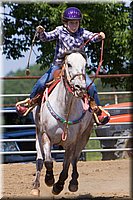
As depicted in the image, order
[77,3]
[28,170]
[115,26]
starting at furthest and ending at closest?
[115,26], [77,3], [28,170]

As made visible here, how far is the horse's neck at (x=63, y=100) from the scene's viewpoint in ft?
19.2

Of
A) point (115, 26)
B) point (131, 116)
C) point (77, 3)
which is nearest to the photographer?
point (131, 116)

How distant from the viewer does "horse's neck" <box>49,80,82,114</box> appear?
230 inches

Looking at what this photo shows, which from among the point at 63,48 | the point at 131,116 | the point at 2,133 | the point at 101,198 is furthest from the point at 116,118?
the point at 63,48

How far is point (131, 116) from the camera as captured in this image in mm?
10945

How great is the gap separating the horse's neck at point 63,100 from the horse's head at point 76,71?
278 mm

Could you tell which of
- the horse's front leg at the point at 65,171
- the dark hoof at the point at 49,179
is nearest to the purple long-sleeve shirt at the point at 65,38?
the horse's front leg at the point at 65,171

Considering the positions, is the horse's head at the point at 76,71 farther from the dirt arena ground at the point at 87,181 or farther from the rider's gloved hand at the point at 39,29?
the dirt arena ground at the point at 87,181

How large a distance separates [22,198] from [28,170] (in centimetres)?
290

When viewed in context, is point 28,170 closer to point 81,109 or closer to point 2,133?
point 2,133

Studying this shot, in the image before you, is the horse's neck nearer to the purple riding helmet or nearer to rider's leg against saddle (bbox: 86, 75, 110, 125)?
rider's leg against saddle (bbox: 86, 75, 110, 125)

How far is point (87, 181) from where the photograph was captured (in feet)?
27.7

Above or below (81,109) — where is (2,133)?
below

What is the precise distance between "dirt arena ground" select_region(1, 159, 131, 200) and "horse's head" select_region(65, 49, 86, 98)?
178 centimetres
